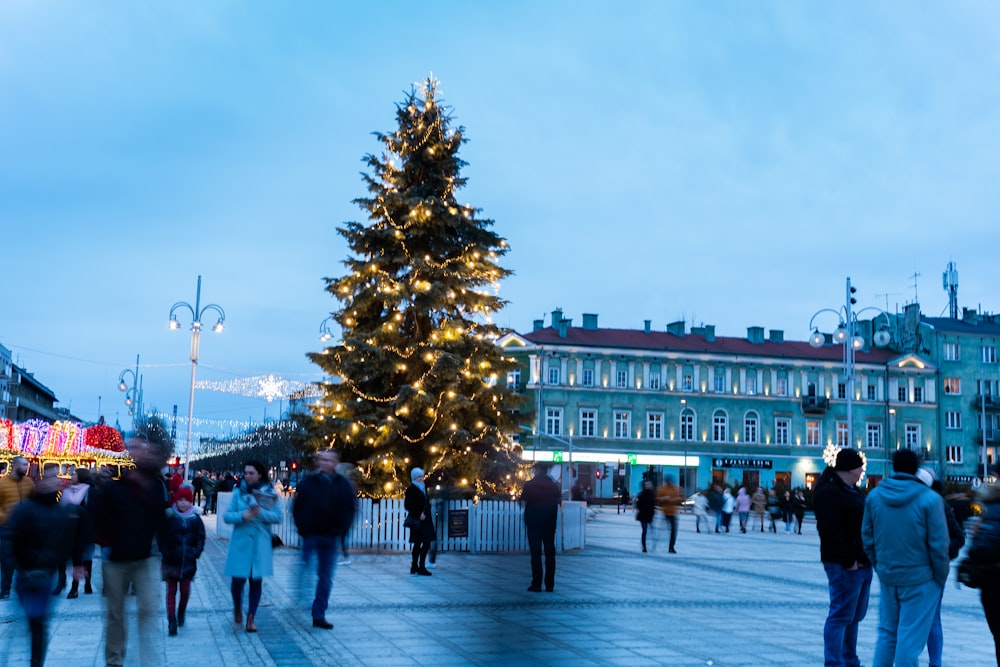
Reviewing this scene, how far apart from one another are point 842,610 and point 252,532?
5859mm

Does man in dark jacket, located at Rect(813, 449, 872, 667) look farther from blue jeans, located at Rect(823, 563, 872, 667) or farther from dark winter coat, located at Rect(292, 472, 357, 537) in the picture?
dark winter coat, located at Rect(292, 472, 357, 537)

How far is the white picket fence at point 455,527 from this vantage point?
22.5 m

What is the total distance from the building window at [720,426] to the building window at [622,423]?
651cm

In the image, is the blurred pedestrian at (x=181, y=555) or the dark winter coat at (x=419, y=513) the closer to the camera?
the blurred pedestrian at (x=181, y=555)

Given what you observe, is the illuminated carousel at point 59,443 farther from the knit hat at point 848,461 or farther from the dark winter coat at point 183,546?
the knit hat at point 848,461

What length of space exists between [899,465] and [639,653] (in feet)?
10.5

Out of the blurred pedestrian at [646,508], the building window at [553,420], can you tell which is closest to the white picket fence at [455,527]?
the blurred pedestrian at [646,508]

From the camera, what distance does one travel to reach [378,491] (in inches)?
939

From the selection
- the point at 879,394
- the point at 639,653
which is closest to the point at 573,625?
the point at 639,653

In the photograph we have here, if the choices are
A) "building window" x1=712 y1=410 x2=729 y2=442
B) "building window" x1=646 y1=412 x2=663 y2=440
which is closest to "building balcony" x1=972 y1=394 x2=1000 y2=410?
"building window" x1=712 y1=410 x2=729 y2=442

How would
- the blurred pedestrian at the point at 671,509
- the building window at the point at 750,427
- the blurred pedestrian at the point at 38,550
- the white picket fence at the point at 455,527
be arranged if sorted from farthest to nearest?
1. the building window at the point at 750,427
2. the blurred pedestrian at the point at 671,509
3. the white picket fence at the point at 455,527
4. the blurred pedestrian at the point at 38,550

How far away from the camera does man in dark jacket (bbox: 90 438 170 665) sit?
789cm

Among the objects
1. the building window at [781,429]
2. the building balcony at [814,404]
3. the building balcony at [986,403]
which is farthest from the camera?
the building balcony at [986,403]

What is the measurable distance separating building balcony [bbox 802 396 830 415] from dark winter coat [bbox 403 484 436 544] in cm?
6640
